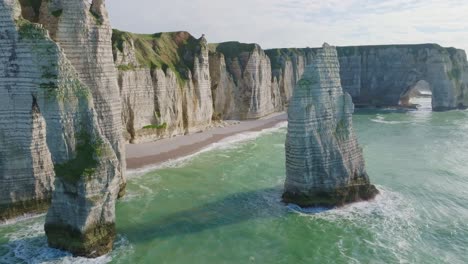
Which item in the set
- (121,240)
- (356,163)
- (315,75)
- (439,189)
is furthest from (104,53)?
(439,189)

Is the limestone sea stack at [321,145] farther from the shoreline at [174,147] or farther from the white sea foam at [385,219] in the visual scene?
the shoreline at [174,147]

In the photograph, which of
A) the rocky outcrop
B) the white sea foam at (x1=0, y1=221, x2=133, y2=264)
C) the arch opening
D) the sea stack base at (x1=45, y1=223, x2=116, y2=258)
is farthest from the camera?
the arch opening

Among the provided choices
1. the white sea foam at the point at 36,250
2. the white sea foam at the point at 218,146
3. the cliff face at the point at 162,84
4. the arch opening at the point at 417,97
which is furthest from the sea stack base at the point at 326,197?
the arch opening at the point at 417,97

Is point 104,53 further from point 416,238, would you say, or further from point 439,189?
point 439,189

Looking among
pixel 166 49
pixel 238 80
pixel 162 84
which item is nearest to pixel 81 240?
pixel 162 84

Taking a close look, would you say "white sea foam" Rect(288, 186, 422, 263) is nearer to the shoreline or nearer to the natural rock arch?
the shoreline

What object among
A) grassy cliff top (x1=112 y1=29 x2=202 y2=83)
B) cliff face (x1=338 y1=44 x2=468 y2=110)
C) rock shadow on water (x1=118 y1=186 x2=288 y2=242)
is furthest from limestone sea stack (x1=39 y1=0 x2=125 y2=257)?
cliff face (x1=338 y1=44 x2=468 y2=110)

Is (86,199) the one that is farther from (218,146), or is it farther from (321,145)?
(218,146)
